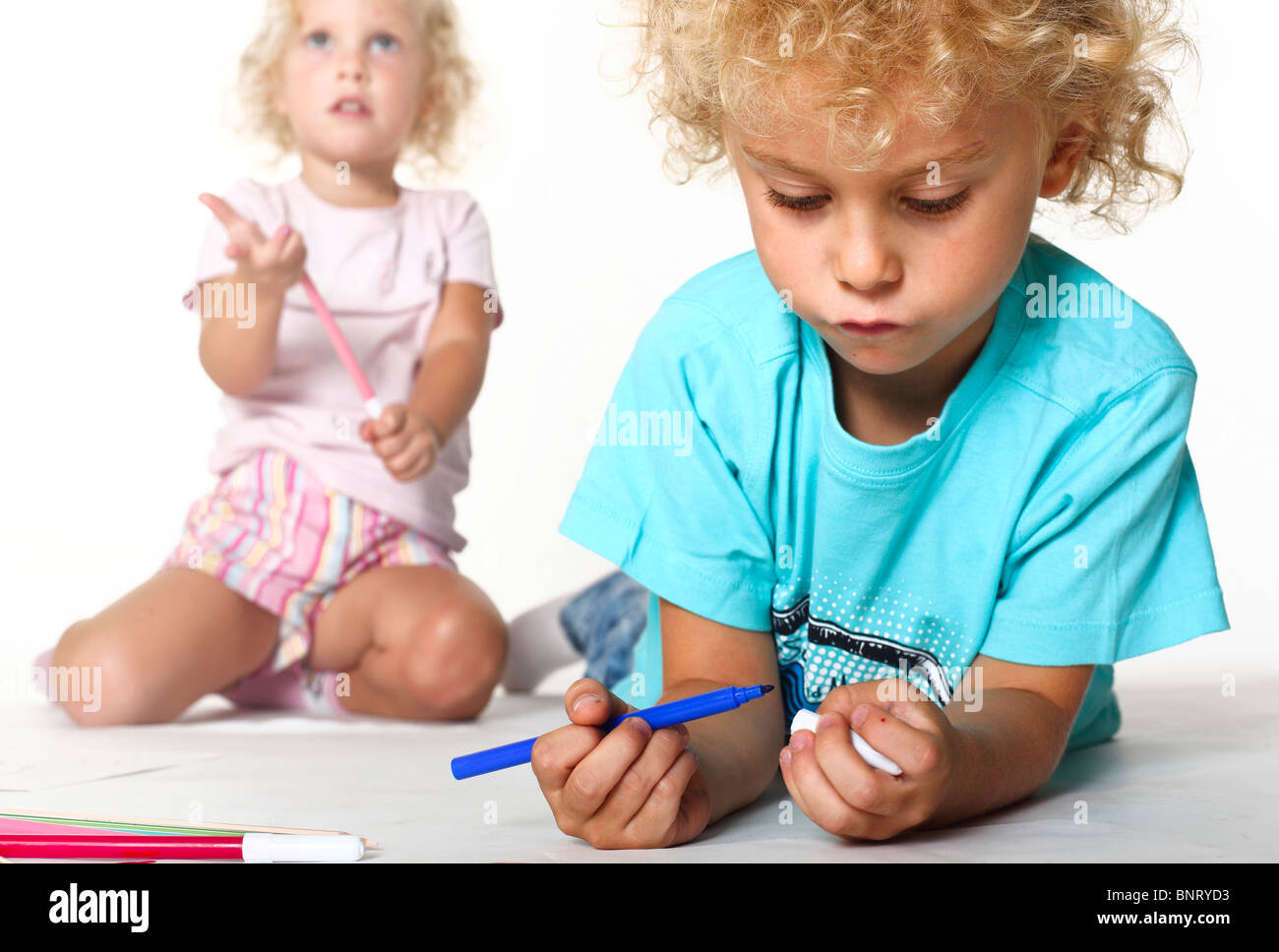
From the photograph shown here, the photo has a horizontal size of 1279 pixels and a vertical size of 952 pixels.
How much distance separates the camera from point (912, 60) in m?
0.73

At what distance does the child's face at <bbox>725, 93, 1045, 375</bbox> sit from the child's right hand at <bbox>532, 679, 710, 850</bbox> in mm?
224

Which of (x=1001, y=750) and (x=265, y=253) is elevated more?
(x=265, y=253)

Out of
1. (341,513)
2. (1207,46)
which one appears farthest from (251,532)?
(1207,46)

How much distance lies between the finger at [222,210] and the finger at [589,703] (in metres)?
0.64

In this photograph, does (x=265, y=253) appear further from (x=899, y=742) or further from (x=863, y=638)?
(x=899, y=742)

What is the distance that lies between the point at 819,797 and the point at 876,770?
3 centimetres

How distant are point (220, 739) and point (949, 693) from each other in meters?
0.52

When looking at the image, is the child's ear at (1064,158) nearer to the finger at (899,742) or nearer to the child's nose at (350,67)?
the finger at (899,742)

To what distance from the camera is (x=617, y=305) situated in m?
1.57

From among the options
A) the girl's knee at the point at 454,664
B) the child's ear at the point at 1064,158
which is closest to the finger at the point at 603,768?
the child's ear at the point at 1064,158

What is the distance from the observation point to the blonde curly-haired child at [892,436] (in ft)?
2.36

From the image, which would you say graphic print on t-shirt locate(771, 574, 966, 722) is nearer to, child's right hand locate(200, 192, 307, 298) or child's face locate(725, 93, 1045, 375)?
child's face locate(725, 93, 1045, 375)

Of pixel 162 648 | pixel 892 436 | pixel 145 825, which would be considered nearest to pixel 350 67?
pixel 162 648
